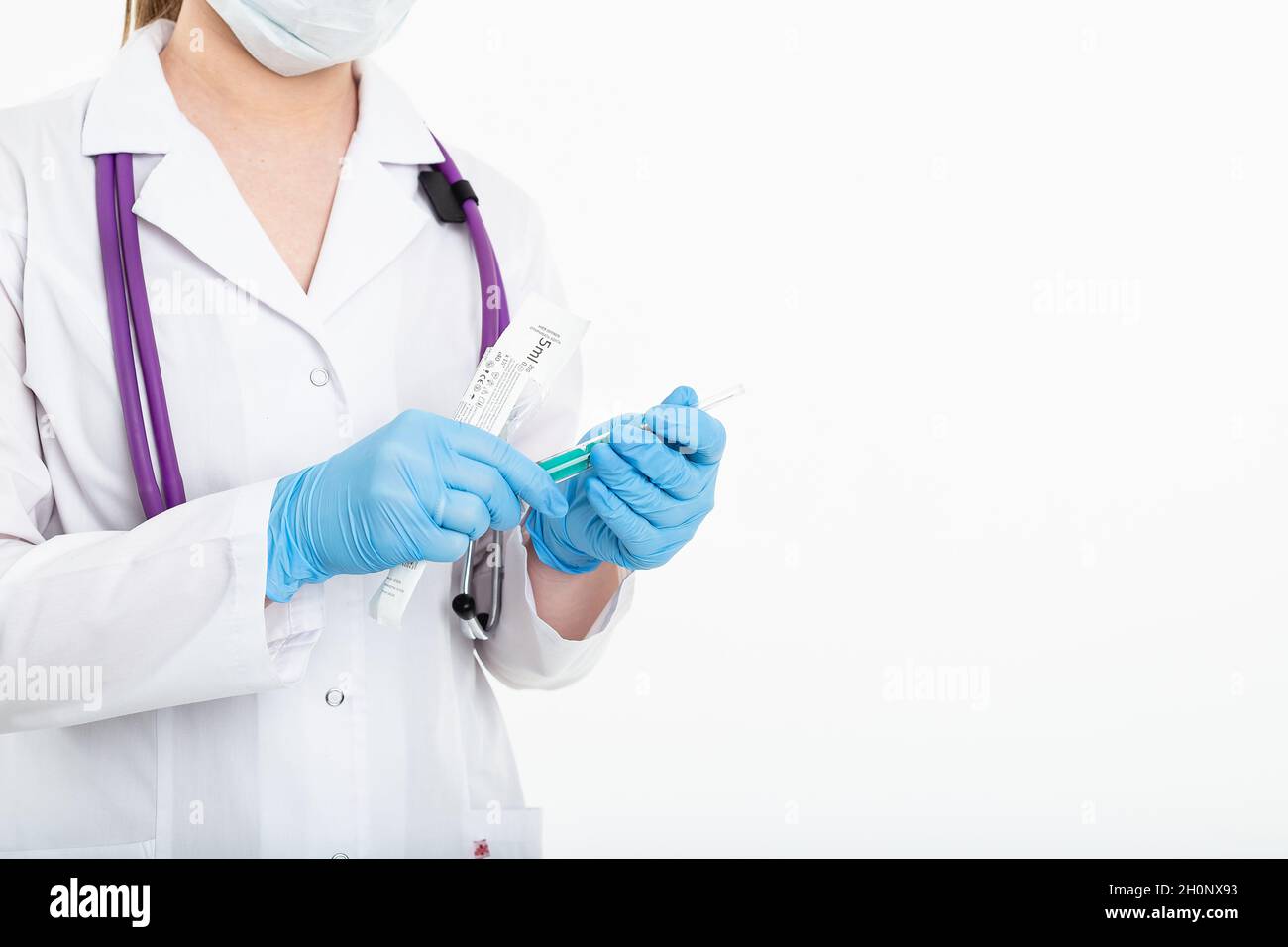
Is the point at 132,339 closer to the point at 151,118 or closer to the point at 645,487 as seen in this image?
the point at 151,118

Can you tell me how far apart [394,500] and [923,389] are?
128 centimetres

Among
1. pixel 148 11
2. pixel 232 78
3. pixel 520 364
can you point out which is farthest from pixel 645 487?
pixel 148 11

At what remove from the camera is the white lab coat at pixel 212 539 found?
A: 93 centimetres

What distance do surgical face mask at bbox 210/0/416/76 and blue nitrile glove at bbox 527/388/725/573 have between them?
49 centimetres

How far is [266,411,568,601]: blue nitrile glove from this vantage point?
3.05 ft

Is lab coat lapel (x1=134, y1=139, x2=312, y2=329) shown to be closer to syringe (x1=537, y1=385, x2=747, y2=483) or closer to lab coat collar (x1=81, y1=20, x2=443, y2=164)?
lab coat collar (x1=81, y1=20, x2=443, y2=164)

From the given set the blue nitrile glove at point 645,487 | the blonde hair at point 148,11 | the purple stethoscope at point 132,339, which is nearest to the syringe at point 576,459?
the blue nitrile glove at point 645,487

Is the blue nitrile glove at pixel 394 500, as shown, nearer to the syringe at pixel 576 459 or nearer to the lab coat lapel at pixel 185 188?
the syringe at pixel 576 459

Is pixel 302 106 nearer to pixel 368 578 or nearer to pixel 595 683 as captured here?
pixel 368 578

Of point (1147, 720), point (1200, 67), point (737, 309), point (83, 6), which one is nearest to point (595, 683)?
point (737, 309)

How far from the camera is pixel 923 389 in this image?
196cm

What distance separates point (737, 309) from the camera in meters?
1.93
